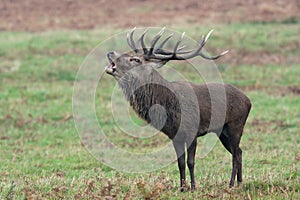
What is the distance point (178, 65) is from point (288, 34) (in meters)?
6.33

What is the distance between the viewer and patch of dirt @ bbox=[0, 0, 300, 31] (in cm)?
2939

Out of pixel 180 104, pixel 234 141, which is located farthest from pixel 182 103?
pixel 234 141

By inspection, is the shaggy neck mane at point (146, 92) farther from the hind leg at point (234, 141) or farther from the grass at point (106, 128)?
the grass at point (106, 128)

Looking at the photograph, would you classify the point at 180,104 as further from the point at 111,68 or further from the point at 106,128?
the point at 106,128

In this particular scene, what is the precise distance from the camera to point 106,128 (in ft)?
51.2

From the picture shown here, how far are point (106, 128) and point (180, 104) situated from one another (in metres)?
6.84

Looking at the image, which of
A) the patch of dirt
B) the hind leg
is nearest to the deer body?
the hind leg

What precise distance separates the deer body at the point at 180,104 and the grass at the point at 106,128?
24.3 inches

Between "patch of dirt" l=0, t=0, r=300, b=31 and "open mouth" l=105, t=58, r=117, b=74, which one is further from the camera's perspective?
"patch of dirt" l=0, t=0, r=300, b=31

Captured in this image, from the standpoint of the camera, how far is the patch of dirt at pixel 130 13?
29.4 m

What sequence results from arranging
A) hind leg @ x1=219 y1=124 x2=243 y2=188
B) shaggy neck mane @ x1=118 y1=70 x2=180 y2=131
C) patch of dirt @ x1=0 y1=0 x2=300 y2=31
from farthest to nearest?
patch of dirt @ x1=0 y1=0 x2=300 y2=31
hind leg @ x1=219 y1=124 x2=243 y2=188
shaggy neck mane @ x1=118 y1=70 x2=180 y2=131

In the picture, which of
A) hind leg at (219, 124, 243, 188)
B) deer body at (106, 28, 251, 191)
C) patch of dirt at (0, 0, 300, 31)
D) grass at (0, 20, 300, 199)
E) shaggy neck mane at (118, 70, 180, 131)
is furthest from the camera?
patch of dirt at (0, 0, 300, 31)

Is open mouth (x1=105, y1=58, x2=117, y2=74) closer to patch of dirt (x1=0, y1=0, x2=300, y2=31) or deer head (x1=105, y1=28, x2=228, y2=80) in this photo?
deer head (x1=105, y1=28, x2=228, y2=80)

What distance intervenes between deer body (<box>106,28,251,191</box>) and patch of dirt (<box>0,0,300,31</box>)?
19.7 metres
